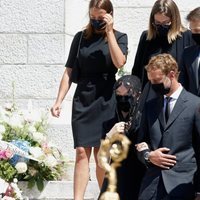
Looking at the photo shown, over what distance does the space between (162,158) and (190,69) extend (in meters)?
0.93

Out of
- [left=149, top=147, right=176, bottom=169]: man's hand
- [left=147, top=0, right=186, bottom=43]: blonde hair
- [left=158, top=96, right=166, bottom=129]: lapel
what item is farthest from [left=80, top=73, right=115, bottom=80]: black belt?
[left=149, top=147, right=176, bottom=169]: man's hand

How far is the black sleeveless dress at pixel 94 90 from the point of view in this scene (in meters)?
6.37

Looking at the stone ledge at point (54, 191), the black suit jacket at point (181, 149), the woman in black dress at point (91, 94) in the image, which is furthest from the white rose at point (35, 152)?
the black suit jacket at point (181, 149)

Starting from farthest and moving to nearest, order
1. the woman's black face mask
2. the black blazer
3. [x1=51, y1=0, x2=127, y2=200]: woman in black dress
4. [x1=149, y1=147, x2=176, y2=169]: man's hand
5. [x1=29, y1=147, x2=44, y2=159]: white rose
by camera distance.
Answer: [x1=29, y1=147, x2=44, y2=159]: white rose → [x1=51, y1=0, x2=127, y2=200]: woman in black dress → the black blazer → the woman's black face mask → [x1=149, y1=147, x2=176, y2=169]: man's hand

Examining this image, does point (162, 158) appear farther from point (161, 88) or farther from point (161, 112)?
point (161, 88)

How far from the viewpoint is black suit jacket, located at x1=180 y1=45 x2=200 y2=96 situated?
18.9 ft

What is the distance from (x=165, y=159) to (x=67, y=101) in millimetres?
2984

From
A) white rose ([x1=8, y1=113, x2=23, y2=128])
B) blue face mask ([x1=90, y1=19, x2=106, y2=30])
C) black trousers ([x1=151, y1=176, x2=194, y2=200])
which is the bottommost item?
white rose ([x1=8, y1=113, x2=23, y2=128])

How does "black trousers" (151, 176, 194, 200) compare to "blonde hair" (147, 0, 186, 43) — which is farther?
"blonde hair" (147, 0, 186, 43)

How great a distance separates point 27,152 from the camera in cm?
692

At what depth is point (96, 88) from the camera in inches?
253

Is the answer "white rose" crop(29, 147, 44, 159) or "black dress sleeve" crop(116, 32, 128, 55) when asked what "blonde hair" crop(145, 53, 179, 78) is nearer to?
"black dress sleeve" crop(116, 32, 128, 55)

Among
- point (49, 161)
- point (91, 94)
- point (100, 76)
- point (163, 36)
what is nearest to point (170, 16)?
point (163, 36)

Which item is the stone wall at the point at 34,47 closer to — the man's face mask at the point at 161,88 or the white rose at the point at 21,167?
the white rose at the point at 21,167
